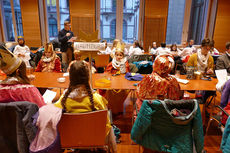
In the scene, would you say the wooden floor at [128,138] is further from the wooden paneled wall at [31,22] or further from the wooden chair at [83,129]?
the wooden paneled wall at [31,22]

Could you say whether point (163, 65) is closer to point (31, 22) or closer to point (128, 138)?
point (128, 138)

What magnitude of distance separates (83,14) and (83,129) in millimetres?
7286

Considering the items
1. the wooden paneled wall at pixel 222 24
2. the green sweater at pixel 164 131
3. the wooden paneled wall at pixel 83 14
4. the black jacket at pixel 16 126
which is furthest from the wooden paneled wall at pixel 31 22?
the wooden paneled wall at pixel 222 24

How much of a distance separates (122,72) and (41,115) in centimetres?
202

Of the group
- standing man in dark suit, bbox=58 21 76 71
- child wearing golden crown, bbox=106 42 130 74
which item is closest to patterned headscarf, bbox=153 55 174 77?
child wearing golden crown, bbox=106 42 130 74

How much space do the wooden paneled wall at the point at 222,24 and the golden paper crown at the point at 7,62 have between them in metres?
8.84

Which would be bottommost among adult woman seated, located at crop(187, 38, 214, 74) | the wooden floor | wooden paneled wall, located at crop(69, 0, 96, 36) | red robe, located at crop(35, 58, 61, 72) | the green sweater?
the wooden floor

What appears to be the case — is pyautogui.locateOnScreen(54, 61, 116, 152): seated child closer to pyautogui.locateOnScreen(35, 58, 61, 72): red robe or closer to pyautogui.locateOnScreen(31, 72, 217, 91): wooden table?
pyautogui.locateOnScreen(31, 72, 217, 91): wooden table

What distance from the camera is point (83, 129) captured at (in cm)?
144

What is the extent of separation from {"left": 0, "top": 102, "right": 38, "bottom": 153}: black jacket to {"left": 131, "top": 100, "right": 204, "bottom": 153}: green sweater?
836 millimetres

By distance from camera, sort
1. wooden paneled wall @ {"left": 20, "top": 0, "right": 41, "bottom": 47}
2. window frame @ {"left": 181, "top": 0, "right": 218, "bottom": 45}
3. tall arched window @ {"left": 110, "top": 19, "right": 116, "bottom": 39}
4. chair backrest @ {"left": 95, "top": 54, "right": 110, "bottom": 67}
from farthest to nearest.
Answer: tall arched window @ {"left": 110, "top": 19, "right": 116, "bottom": 39}, window frame @ {"left": 181, "top": 0, "right": 218, "bottom": 45}, wooden paneled wall @ {"left": 20, "top": 0, "right": 41, "bottom": 47}, chair backrest @ {"left": 95, "top": 54, "right": 110, "bottom": 67}

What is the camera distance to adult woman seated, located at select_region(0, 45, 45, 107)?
62.0 inches

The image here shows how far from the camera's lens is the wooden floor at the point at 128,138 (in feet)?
7.45

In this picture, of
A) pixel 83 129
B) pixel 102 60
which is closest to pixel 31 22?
pixel 102 60
